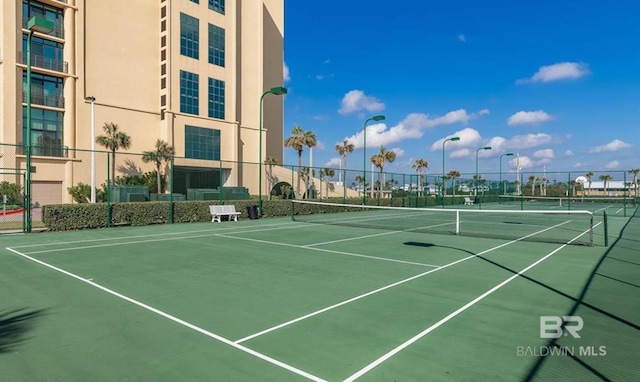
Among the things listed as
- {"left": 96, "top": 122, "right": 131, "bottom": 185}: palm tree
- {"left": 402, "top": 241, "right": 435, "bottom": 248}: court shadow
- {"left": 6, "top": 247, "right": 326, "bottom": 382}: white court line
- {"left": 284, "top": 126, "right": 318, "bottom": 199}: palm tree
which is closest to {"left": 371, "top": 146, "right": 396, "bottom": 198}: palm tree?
{"left": 284, "top": 126, "right": 318, "bottom": 199}: palm tree

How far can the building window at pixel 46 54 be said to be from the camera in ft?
117

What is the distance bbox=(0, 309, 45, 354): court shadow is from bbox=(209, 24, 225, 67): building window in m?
42.5

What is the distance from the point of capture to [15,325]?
5.12 metres

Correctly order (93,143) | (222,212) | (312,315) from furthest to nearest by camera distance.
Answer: (93,143) < (222,212) < (312,315)

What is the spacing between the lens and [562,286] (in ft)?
24.1

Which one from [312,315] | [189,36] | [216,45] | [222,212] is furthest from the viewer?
[216,45]

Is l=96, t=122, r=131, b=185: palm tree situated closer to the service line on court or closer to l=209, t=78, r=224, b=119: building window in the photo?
l=209, t=78, r=224, b=119: building window

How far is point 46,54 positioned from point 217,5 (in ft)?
59.6

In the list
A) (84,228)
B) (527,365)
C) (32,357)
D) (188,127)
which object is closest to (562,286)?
(527,365)

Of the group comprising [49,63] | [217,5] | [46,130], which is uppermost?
[217,5]

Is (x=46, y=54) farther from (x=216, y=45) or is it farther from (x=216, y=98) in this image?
(x=216, y=45)

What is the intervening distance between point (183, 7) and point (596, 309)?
1779 inches

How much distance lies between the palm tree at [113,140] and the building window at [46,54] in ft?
22.1

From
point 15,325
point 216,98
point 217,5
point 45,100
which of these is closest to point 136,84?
point 45,100
